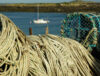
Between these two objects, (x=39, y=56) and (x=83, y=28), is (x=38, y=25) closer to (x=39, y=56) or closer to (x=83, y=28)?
(x=83, y=28)

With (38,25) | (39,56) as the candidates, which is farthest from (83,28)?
(38,25)

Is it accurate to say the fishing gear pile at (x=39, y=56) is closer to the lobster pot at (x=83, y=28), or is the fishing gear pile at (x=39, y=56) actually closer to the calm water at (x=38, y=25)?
the lobster pot at (x=83, y=28)

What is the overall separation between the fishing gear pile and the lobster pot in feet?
3.63

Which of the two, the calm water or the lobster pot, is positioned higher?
the lobster pot

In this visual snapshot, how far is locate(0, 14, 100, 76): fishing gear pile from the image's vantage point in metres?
3.75

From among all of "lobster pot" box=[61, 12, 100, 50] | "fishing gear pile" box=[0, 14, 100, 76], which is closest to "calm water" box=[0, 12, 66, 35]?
"lobster pot" box=[61, 12, 100, 50]

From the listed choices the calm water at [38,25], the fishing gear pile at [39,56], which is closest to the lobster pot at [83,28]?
the fishing gear pile at [39,56]

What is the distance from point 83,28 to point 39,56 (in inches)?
146

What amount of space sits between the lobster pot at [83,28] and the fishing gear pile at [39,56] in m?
1.11

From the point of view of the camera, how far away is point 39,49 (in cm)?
469

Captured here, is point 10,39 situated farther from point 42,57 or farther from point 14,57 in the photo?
point 42,57

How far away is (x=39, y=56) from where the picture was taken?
4.58 metres

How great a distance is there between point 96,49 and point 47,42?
1.79m

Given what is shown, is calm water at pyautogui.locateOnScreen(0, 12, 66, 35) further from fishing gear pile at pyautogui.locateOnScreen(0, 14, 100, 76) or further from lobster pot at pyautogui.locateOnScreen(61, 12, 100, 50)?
fishing gear pile at pyautogui.locateOnScreen(0, 14, 100, 76)
